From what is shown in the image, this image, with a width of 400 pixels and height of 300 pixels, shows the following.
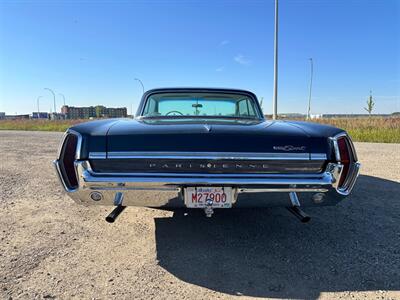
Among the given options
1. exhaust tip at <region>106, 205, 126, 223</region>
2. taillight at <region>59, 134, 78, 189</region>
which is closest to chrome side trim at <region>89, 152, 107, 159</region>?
taillight at <region>59, 134, 78, 189</region>

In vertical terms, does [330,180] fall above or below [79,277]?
above

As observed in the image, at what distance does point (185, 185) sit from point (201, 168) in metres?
0.18

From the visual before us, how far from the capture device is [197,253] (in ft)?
9.53

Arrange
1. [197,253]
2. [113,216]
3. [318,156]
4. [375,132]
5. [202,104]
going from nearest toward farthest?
1. [318,156]
2. [113,216]
3. [197,253]
4. [202,104]
5. [375,132]

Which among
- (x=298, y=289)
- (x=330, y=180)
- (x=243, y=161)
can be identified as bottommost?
(x=298, y=289)

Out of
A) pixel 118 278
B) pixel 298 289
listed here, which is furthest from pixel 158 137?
pixel 298 289

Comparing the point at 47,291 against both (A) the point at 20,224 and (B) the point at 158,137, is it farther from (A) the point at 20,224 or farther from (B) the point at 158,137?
(A) the point at 20,224

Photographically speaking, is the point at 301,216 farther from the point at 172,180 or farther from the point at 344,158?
the point at 172,180

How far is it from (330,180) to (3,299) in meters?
2.54

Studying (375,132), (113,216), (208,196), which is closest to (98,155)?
(113,216)

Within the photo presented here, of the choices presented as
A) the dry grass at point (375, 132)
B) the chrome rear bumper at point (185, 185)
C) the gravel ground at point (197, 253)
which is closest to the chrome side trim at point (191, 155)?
the chrome rear bumper at point (185, 185)

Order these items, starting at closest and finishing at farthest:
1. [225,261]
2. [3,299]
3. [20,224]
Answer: [3,299]
[225,261]
[20,224]

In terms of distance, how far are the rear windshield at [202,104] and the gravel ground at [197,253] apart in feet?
4.28

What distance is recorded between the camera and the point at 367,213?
4.05 m
